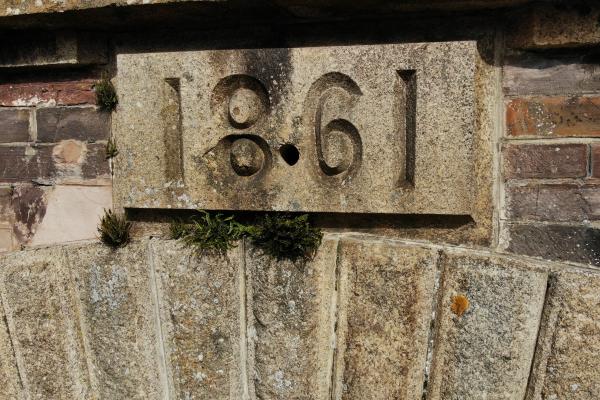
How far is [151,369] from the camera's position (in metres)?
1.97

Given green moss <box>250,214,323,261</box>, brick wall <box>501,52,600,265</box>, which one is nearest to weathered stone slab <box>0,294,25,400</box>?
green moss <box>250,214,323,261</box>

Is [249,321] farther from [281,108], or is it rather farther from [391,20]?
[391,20]

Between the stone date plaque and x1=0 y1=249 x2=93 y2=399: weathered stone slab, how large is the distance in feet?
1.32

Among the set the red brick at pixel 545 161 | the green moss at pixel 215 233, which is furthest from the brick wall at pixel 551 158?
the green moss at pixel 215 233

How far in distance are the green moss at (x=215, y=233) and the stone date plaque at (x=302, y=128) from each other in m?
0.06

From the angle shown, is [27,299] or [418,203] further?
[27,299]

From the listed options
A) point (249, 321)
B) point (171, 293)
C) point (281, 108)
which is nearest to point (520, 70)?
point (281, 108)

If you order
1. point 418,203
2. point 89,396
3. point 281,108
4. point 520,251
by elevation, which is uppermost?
point 281,108

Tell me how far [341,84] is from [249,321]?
0.83m

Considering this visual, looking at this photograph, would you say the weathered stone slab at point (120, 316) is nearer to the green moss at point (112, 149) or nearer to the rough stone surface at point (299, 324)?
the rough stone surface at point (299, 324)

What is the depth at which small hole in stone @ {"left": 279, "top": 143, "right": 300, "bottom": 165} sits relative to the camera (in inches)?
70.7

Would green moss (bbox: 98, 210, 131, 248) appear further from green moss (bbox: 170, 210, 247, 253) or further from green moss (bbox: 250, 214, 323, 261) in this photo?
green moss (bbox: 250, 214, 323, 261)

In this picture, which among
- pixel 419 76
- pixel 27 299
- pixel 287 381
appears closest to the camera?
pixel 419 76

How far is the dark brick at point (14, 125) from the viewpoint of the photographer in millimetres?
2088
